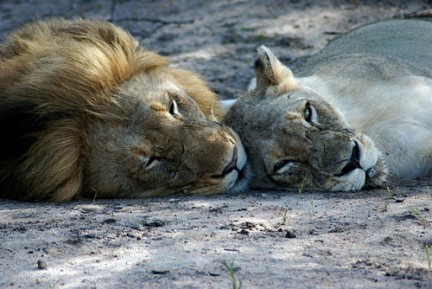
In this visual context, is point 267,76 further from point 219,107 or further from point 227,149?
point 227,149

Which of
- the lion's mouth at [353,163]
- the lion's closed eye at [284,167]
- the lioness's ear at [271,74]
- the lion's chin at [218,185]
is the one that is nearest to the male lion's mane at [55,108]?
the lion's chin at [218,185]

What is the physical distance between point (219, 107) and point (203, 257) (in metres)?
1.82

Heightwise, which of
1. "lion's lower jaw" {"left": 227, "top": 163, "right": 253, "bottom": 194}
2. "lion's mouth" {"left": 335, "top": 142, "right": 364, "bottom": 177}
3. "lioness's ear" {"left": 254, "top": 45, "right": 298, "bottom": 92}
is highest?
"lioness's ear" {"left": 254, "top": 45, "right": 298, "bottom": 92}

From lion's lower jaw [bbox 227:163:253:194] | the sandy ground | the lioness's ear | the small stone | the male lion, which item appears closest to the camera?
the sandy ground

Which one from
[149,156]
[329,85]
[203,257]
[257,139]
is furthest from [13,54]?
[203,257]

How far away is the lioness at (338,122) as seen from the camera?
4.36m

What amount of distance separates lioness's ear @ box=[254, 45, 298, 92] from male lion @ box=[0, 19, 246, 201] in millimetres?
506

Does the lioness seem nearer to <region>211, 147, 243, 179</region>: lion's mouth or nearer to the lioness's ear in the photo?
the lioness's ear

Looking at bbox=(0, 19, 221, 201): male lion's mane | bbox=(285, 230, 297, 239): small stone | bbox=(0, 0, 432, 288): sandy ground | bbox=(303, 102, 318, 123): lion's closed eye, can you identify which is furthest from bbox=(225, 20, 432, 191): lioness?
bbox=(285, 230, 297, 239): small stone

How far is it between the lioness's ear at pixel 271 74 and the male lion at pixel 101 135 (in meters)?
0.51

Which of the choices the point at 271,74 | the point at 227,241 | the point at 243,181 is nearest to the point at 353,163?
the point at 243,181

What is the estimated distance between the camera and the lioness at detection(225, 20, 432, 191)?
4355 millimetres

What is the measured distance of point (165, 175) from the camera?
4.33 metres

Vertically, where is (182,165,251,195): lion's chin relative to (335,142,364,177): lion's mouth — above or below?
below
